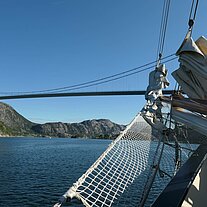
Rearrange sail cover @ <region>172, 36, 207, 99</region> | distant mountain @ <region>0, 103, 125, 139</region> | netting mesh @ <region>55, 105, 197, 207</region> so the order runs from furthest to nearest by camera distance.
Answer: distant mountain @ <region>0, 103, 125, 139</region>, netting mesh @ <region>55, 105, 197, 207</region>, sail cover @ <region>172, 36, 207, 99</region>

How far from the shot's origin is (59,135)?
141000 millimetres

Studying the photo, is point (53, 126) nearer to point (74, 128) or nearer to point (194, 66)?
point (74, 128)

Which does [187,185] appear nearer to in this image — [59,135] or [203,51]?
[203,51]

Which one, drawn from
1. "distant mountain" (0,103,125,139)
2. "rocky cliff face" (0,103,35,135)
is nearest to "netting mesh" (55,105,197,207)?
"distant mountain" (0,103,125,139)

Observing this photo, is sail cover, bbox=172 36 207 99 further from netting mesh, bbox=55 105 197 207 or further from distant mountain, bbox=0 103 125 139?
distant mountain, bbox=0 103 125 139

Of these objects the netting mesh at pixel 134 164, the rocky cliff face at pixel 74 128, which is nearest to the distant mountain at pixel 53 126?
the rocky cliff face at pixel 74 128

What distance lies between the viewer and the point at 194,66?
2.57 meters

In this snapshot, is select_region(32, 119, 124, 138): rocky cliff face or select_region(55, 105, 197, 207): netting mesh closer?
select_region(55, 105, 197, 207): netting mesh

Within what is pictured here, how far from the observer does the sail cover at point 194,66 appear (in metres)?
2.53

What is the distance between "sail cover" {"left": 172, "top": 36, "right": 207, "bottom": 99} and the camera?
2525 millimetres

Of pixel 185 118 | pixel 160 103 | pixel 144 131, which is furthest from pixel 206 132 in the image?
pixel 144 131

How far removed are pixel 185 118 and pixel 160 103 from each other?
1.64m

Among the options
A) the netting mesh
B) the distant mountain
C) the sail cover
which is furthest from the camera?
the distant mountain

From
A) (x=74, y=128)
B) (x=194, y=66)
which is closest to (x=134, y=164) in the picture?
(x=194, y=66)
